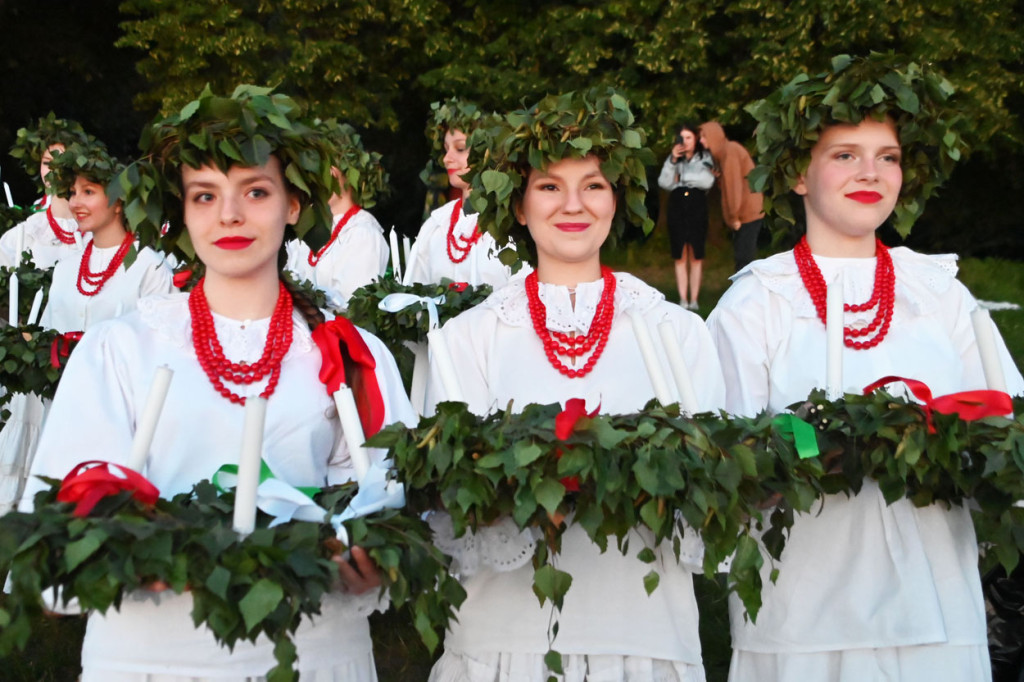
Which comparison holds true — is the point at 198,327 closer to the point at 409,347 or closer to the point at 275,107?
the point at 275,107

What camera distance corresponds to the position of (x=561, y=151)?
4027mm

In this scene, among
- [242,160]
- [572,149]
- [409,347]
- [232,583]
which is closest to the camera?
[232,583]

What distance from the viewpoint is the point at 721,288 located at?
52.3ft

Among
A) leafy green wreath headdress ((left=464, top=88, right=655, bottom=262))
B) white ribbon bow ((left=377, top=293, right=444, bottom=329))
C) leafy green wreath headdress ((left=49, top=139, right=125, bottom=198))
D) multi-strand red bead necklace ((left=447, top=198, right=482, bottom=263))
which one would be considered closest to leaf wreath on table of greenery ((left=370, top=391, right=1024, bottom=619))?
leafy green wreath headdress ((left=464, top=88, right=655, bottom=262))

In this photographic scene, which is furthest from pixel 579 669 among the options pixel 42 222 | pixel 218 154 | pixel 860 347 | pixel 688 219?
pixel 688 219

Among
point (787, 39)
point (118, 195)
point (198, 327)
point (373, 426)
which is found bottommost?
point (373, 426)

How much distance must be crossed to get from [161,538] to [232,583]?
178mm

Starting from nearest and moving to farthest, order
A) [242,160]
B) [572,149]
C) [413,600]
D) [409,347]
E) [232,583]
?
[232,583]
[413,600]
[242,160]
[572,149]
[409,347]

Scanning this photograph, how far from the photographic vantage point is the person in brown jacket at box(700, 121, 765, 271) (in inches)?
548

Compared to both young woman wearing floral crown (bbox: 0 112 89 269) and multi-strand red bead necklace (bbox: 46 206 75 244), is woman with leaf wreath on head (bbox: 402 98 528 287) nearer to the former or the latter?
young woman wearing floral crown (bbox: 0 112 89 269)

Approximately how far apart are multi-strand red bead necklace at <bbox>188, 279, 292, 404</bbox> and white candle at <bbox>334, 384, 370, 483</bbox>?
25 centimetres

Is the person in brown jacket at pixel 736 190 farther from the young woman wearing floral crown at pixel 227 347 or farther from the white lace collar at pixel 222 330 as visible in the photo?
the white lace collar at pixel 222 330

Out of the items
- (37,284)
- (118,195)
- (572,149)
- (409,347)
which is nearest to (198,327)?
(118,195)

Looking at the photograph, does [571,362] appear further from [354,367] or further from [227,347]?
[227,347]
